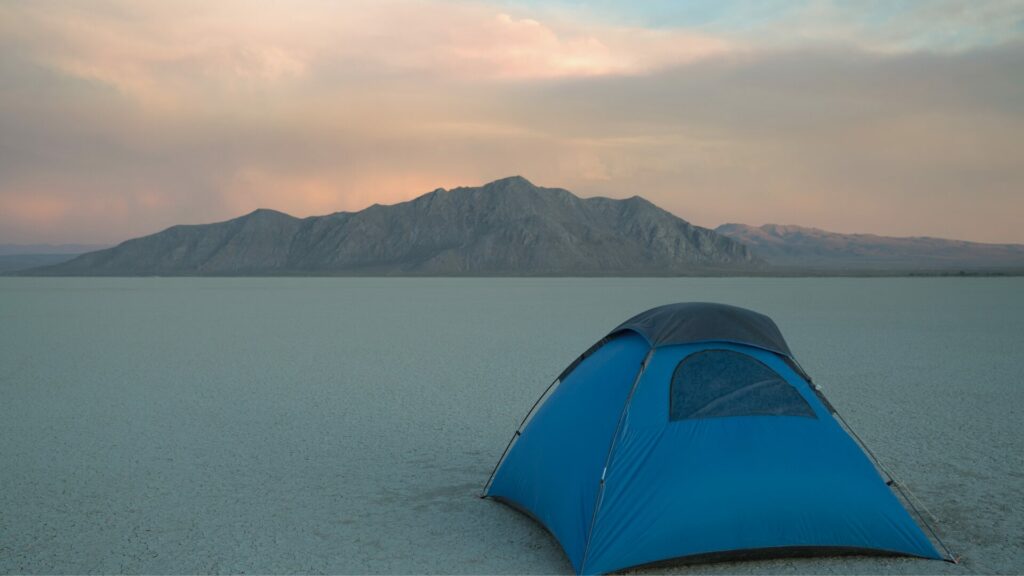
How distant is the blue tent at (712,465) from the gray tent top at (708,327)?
0.4 inches

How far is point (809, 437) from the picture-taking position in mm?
5953

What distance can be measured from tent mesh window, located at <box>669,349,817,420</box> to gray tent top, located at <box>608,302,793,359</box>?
13cm

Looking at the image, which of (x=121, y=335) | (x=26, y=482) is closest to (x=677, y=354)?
(x=26, y=482)

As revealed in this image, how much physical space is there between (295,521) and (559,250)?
177m

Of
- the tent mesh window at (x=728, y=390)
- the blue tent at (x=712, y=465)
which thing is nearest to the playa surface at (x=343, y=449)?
the blue tent at (x=712, y=465)

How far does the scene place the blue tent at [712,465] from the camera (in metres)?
5.68

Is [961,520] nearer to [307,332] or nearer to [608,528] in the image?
[608,528]

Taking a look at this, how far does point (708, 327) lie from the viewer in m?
6.20

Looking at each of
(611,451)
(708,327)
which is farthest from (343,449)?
(708,327)

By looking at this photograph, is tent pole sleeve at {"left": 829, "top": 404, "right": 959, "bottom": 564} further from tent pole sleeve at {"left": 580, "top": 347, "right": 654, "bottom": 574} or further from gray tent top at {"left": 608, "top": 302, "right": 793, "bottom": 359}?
tent pole sleeve at {"left": 580, "top": 347, "right": 654, "bottom": 574}

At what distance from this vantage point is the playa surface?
6043 mm

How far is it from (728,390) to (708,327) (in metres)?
0.48

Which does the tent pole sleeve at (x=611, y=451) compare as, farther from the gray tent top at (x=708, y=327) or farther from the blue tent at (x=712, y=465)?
the gray tent top at (x=708, y=327)

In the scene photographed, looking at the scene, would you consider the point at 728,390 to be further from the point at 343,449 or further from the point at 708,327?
the point at 343,449
